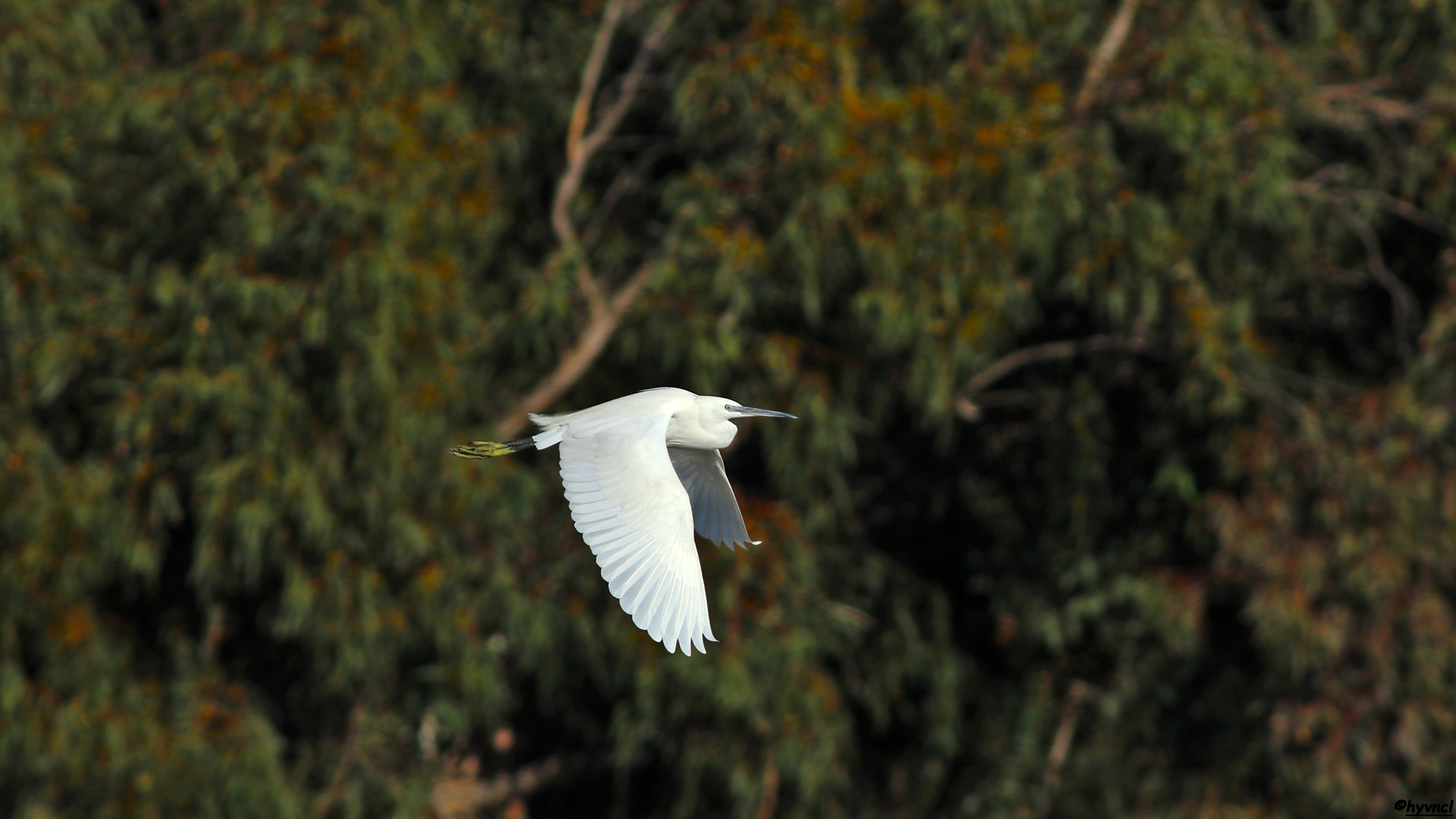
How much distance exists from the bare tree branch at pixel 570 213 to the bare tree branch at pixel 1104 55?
1.25 metres

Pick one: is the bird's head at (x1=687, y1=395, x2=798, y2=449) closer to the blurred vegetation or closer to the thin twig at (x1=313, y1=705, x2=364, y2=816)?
the blurred vegetation

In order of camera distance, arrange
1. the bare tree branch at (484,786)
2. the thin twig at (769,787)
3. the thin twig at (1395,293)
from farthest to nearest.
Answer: the thin twig at (1395,293)
the bare tree branch at (484,786)
the thin twig at (769,787)

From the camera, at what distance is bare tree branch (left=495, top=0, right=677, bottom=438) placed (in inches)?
208

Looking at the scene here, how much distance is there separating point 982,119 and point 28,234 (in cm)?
255

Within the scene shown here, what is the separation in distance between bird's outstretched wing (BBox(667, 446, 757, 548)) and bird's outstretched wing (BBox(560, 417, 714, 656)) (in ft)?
1.37

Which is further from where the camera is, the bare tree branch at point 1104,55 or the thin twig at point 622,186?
the thin twig at point 622,186

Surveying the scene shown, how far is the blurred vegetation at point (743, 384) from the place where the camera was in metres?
4.63

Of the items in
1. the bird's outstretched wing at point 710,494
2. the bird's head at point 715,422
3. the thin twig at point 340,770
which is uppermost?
the bird's head at point 715,422

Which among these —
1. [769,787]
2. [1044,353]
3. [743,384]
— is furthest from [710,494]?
[1044,353]

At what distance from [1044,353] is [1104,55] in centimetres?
93

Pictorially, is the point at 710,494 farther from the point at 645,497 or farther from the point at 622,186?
the point at 622,186

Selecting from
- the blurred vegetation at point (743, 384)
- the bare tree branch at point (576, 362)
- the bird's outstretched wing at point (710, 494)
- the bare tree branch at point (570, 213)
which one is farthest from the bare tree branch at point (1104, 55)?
the bird's outstretched wing at point (710, 494)

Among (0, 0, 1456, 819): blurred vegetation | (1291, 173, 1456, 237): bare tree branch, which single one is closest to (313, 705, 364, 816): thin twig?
(0, 0, 1456, 819): blurred vegetation

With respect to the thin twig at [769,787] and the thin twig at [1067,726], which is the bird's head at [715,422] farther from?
the thin twig at [1067,726]
